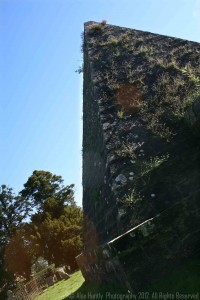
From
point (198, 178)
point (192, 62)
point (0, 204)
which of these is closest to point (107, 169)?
point (198, 178)

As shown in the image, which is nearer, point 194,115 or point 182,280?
point 182,280

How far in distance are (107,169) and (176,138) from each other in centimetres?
151

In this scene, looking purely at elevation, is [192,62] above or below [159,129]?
above

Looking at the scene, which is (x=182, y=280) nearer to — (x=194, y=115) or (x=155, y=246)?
(x=155, y=246)

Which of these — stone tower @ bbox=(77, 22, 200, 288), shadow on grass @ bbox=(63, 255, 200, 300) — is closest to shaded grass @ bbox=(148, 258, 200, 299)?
shadow on grass @ bbox=(63, 255, 200, 300)

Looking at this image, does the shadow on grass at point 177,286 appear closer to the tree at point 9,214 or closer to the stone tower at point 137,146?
the stone tower at point 137,146

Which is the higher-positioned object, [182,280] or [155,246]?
[155,246]

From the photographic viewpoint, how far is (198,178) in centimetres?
507

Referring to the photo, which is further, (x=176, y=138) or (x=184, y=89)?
(x=184, y=89)

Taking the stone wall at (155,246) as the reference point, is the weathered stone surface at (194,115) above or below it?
above

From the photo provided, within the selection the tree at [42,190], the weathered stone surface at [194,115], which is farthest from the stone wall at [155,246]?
the tree at [42,190]

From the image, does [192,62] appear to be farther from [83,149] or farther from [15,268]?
[15,268]

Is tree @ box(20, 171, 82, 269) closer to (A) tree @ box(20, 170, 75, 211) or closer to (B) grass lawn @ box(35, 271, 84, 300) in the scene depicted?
(A) tree @ box(20, 170, 75, 211)

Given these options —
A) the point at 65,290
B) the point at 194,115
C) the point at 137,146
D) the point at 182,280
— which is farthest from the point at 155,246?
the point at 65,290
